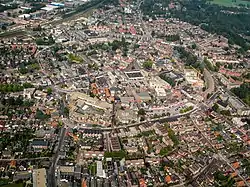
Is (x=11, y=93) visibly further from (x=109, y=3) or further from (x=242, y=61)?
(x=109, y=3)

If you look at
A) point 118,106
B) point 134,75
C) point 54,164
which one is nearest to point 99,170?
point 54,164

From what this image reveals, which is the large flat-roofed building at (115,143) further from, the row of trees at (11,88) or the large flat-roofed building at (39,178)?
the row of trees at (11,88)

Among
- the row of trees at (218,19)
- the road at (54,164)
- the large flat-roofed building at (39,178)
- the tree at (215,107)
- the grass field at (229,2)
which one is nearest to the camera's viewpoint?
the large flat-roofed building at (39,178)

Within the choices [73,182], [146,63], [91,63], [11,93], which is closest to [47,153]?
[73,182]

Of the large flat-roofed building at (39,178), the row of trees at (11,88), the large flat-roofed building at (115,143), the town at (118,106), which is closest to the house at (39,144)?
the town at (118,106)

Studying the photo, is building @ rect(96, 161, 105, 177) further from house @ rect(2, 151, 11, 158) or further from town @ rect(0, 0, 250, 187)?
house @ rect(2, 151, 11, 158)

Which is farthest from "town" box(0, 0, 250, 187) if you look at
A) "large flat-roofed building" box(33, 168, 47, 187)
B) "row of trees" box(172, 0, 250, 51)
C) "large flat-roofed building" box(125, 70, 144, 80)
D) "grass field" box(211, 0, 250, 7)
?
"grass field" box(211, 0, 250, 7)

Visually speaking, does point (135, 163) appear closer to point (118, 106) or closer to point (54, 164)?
point (54, 164)
